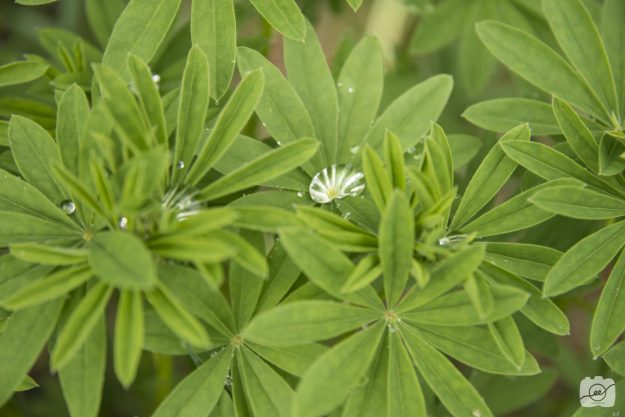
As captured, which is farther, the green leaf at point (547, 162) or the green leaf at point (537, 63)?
the green leaf at point (537, 63)

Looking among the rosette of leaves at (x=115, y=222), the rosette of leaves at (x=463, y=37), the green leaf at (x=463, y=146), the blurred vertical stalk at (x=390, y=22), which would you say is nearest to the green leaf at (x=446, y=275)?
the rosette of leaves at (x=115, y=222)

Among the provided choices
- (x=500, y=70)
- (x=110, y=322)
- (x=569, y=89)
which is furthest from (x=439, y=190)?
(x=500, y=70)

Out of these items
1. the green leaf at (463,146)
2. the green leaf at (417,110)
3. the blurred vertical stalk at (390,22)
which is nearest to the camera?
the green leaf at (417,110)

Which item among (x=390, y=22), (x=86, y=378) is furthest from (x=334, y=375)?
(x=390, y=22)

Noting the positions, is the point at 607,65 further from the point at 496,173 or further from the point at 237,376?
the point at 237,376

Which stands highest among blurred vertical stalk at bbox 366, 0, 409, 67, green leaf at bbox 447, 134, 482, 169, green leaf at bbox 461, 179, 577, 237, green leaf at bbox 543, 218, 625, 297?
blurred vertical stalk at bbox 366, 0, 409, 67

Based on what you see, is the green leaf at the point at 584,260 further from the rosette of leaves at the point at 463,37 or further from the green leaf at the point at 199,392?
the rosette of leaves at the point at 463,37

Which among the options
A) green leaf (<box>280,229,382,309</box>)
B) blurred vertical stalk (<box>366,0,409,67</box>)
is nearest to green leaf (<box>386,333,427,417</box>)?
green leaf (<box>280,229,382,309</box>)

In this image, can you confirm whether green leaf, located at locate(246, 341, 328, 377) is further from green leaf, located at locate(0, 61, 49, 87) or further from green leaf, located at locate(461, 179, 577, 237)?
green leaf, located at locate(0, 61, 49, 87)

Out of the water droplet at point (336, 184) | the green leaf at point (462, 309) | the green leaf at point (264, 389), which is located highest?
the water droplet at point (336, 184)
